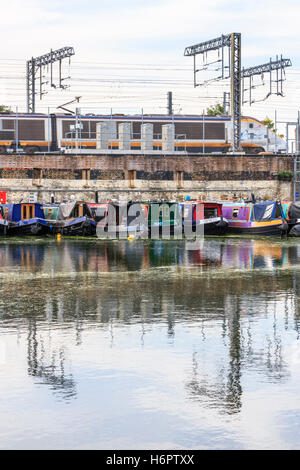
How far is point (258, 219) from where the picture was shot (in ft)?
110

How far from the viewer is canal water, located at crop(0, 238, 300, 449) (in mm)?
6332

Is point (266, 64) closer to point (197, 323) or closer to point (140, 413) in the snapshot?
point (197, 323)

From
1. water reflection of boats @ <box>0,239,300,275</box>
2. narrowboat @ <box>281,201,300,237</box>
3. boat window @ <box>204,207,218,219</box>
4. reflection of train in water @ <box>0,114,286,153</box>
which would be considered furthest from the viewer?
reflection of train in water @ <box>0,114,286,153</box>

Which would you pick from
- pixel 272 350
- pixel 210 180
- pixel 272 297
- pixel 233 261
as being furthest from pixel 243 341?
pixel 210 180

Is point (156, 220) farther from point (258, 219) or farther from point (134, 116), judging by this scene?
point (134, 116)

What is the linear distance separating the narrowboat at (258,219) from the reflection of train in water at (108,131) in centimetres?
1397

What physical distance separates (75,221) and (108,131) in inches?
620

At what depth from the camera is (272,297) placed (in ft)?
45.0

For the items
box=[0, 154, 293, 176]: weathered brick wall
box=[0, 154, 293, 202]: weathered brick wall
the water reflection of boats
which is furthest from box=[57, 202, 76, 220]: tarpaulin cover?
box=[0, 154, 293, 176]: weathered brick wall

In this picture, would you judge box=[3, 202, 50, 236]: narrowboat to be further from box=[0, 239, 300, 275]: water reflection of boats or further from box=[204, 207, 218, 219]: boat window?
box=[204, 207, 218, 219]: boat window

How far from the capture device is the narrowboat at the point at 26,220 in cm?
3341

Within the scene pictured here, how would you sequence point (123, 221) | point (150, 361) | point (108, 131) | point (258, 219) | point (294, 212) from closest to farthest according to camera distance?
point (150, 361), point (258, 219), point (123, 221), point (294, 212), point (108, 131)

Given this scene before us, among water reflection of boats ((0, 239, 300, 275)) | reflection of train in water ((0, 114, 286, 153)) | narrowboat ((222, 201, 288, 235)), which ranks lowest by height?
water reflection of boats ((0, 239, 300, 275))

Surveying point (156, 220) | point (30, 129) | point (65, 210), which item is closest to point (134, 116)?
point (30, 129)
